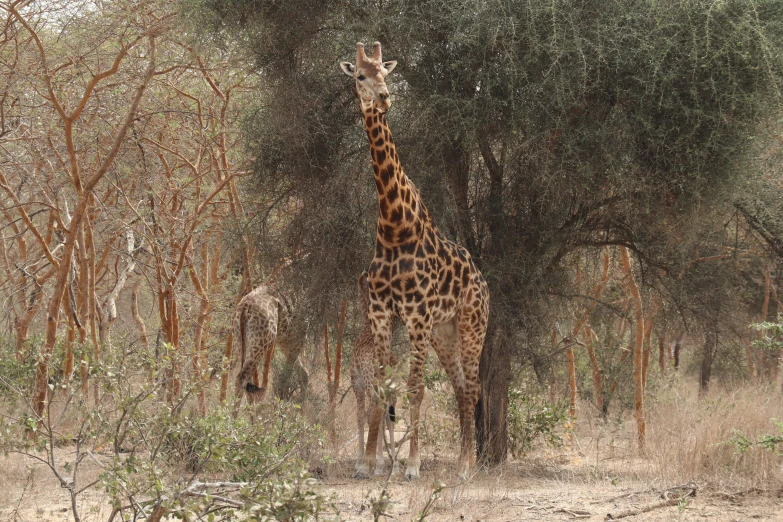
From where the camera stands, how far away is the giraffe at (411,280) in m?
7.11

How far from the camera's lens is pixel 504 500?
268 inches

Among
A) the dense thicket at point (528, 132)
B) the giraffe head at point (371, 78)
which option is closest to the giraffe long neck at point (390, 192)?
the giraffe head at point (371, 78)

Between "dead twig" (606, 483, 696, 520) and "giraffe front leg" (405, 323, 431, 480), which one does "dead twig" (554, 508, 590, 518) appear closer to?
"dead twig" (606, 483, 696, 520)

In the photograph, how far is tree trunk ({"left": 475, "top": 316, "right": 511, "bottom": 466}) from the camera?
881cm

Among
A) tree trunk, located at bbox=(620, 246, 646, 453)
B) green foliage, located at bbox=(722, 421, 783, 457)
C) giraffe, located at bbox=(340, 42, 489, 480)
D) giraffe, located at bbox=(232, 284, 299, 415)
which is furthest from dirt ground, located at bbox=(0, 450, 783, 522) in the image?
tree trunk, located at bbox=(620, 246, 646, 453)

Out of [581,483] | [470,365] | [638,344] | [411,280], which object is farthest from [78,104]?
[638,344]

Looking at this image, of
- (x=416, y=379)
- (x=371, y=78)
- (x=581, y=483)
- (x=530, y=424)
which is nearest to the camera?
(x=371, y=78)

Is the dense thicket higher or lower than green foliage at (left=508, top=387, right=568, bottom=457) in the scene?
higher

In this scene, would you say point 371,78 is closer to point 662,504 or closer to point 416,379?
point 416,379

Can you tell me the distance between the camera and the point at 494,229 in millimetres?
8844

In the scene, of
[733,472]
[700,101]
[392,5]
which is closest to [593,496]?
[733,472]

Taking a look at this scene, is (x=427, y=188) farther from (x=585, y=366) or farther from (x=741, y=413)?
(x=585, y=366)

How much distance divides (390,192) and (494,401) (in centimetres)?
275

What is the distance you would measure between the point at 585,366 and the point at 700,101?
921 cm
